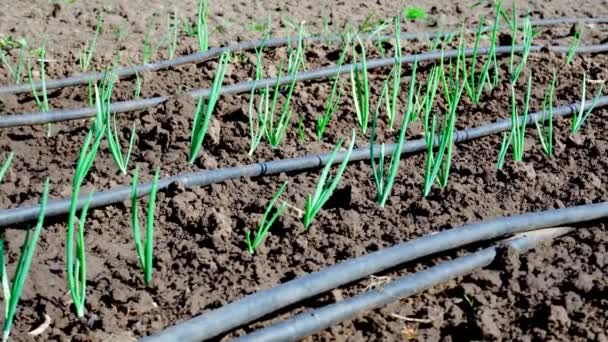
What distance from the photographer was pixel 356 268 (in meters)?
1.87

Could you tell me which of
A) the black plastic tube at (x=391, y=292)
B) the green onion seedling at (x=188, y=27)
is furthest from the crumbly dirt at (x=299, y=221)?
the green onion seedling at (x=188, y=27)

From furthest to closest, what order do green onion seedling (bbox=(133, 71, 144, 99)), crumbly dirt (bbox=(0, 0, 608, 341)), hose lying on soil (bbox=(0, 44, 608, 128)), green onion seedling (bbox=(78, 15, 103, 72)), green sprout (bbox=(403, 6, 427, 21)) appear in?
green sprout (bbox=(403, 6, 427, 21))
green onion seedling (bbox=(78, 15, 103, 72))
green onion seedling (bbox=(133, 71, 144, 99))
hose lying on soil (bbox=(0, 44, 608, 128))
crumbly dirt (bbox=(0, 0, 608, 341))

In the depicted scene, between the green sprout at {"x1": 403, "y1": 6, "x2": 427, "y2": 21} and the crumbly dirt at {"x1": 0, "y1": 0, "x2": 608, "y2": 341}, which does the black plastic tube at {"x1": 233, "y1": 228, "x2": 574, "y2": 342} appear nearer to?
the crumbly dirt at {"x1": 0, "y1": 0, "x2": 608, "y2": 341}

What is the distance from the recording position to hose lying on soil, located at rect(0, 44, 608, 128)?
272 cm

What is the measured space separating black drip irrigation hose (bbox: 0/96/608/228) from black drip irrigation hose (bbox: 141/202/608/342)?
0.46 m

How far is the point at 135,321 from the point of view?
1.78 meters

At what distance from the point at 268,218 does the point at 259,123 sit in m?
0.68

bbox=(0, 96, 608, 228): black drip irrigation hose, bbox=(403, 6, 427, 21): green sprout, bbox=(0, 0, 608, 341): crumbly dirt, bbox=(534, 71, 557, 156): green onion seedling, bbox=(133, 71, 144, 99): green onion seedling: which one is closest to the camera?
bbox=(0, 0, 608, 341): crumbly dirt

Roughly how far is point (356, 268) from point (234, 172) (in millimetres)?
667

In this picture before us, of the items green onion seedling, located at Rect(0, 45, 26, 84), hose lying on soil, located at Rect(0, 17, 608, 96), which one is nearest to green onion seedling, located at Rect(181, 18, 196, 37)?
hose lying on soil, located at Rect(0, 17, 608, 96)

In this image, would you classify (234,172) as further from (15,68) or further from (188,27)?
(188,27)

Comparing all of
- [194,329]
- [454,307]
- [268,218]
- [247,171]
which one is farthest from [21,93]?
[454,307]

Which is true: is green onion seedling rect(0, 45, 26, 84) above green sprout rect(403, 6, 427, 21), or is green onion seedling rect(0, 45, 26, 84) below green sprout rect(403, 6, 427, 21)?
below

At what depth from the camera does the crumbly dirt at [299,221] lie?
1.79 meters
